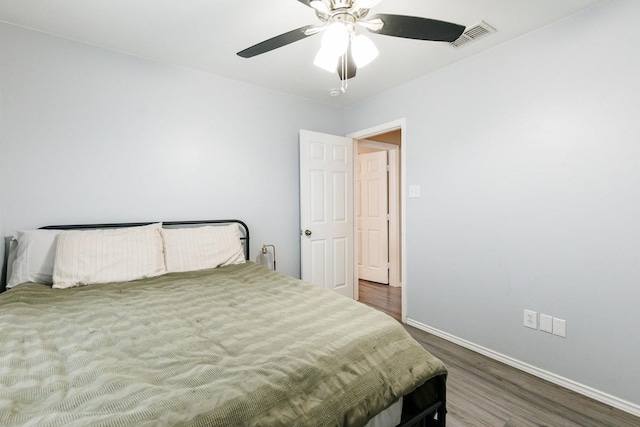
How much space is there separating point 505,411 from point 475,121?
2083mm

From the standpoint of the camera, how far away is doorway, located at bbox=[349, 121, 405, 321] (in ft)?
14.5

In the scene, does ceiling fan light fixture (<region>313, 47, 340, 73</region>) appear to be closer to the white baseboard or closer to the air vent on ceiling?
the air vent on ceiling

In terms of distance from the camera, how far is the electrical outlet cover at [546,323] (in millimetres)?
2072

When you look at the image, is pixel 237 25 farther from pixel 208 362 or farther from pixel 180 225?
pixel 208 362

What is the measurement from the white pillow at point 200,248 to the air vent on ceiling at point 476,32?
2.39 meters

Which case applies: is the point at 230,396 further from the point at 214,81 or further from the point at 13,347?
the point at 214,81

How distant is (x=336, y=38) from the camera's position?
4.80 feet

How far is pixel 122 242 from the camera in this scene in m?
2.08

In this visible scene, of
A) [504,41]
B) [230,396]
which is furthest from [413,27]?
[230,396]

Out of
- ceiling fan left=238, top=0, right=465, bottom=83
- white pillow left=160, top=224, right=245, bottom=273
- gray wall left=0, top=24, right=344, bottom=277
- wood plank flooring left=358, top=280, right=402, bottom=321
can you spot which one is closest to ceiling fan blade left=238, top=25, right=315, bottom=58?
ceiling fan left=238, top=0, right=465, bottom=83

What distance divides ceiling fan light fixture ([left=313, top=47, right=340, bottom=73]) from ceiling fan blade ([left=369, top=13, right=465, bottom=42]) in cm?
25

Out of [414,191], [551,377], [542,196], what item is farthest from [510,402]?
[414,191]

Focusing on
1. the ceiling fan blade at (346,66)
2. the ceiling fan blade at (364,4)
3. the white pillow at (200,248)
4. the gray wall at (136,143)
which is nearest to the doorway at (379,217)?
the gray wall at (136,143)

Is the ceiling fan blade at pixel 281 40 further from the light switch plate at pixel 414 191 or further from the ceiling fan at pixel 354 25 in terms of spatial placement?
the light switch plate at pixel 414 191
